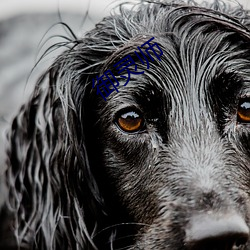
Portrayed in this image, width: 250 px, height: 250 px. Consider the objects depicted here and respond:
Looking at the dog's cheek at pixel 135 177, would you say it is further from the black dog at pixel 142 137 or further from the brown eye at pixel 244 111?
the brown eye at pixel 244 111

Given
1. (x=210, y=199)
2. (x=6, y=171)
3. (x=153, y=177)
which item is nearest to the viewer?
(x=210, y=199)

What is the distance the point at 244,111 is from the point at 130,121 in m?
0.46

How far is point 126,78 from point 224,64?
15.8 inches

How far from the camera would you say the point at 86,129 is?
3340 mm

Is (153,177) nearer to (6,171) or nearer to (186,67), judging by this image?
(186,67)

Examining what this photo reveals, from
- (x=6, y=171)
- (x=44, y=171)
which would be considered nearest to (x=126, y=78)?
(x=44, y=171)

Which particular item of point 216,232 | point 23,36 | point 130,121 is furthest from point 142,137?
point 23,36

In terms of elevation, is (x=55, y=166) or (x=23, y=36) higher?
(x=23, y=36)

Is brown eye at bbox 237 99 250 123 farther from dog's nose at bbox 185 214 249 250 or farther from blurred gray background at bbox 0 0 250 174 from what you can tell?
blurred gray background at bbox 0 0 250 174

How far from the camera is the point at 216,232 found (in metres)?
2.66

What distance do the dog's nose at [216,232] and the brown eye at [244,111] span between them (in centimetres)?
52

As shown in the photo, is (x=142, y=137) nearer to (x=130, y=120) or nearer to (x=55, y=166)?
(x=130, y=120)

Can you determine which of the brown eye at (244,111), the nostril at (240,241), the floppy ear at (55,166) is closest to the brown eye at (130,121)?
the floppy ear at (55,166)

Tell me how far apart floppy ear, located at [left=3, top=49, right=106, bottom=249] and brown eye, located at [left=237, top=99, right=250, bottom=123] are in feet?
2.15
